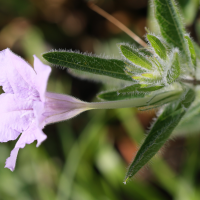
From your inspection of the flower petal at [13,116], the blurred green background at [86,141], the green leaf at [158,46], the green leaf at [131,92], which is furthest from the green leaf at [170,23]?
the blurred green background at [86,141]

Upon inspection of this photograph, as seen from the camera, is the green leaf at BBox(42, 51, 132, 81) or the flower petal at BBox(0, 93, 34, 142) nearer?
the flower petal at BBox(0, 93, 34, 142)

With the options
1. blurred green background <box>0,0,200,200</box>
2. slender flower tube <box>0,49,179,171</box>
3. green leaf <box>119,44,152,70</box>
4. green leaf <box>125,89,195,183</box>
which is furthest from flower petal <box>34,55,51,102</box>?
blurred green background <box>0,0,200,200</box>

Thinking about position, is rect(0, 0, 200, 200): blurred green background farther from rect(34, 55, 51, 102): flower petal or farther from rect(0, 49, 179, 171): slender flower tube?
rect(34, 55, 51, 102): flower petal

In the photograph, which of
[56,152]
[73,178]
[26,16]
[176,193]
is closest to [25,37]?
[26,16]

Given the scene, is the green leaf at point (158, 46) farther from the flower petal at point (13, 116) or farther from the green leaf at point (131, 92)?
the flower petal at point (13, 116)

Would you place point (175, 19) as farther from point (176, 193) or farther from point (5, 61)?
point (176, 193)

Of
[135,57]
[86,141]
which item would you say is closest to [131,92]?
[135,57]

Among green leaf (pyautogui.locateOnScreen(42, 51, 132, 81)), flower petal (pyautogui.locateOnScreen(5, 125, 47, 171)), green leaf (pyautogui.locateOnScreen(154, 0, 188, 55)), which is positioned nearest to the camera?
flower petal (pyautogui.locateOnScreen(5, 125, 47, 171))
